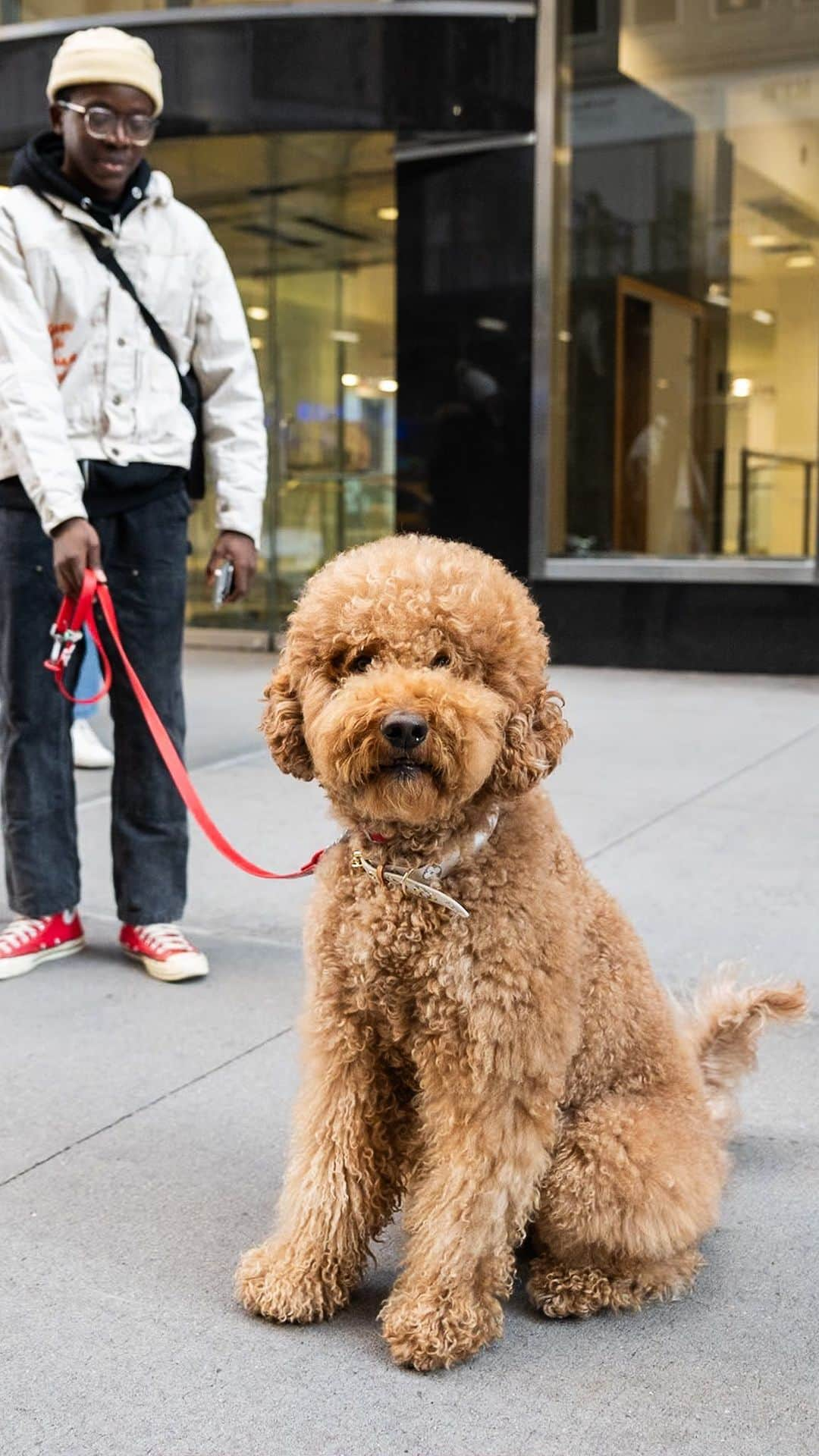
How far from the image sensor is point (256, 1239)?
261 cm

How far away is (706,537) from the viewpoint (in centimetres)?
1009

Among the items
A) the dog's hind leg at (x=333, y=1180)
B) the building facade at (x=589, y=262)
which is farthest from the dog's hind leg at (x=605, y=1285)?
the building facade at (x=589, y=262)

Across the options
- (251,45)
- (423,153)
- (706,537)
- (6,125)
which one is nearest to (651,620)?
(706,537)

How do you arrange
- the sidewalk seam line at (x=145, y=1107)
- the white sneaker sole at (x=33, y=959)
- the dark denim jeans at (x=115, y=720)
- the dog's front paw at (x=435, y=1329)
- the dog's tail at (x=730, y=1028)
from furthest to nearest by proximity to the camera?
the white sneaker sole at (x=33, y=959) → the dark denim jeans at (x=115, y=720) → the sidewalk seam line at (x=145, y=1107) → the dog's tail at (x=730, y=1028) → the dog's front paw at (x=435, y=1329)

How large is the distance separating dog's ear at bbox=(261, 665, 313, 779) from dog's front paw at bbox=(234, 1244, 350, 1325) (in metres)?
0.83

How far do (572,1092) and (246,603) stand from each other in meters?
10.6

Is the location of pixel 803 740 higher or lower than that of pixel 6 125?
lower

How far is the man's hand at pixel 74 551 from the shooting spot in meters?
3.56

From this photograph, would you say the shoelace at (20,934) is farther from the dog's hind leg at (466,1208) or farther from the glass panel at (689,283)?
the glass panel at (689,283)

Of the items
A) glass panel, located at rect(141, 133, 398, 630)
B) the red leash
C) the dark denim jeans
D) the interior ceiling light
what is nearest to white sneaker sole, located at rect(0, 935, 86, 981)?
the dark denim jeans

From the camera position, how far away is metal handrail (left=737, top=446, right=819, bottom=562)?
9.66 m

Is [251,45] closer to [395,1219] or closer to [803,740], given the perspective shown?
[803,740]

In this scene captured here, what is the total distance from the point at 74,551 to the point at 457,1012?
6.22ft

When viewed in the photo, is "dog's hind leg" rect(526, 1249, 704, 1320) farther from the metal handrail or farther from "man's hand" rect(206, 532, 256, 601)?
the metal handrail
